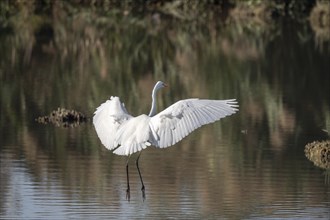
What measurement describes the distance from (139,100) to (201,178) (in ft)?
18.7

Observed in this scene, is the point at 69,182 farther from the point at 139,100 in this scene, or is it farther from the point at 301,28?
the point at 301,28

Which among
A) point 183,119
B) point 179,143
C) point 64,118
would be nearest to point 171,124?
point 183,119

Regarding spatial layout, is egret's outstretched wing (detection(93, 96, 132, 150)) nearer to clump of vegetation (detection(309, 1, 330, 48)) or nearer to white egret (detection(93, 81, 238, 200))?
white egret (detection(93, 81, 238, 200))

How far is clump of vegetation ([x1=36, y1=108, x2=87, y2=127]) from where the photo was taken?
589 inches

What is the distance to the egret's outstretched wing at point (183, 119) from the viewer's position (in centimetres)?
1028

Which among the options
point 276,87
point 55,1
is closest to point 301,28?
point 55,1

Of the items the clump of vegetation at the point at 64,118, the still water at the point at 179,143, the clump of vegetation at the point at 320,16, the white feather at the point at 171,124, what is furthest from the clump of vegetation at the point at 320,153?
the clump of vegetation at the point at 320,16

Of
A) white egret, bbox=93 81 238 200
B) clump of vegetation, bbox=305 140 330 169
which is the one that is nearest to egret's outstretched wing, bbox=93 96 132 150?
white egret, bbox=93 81 238 200

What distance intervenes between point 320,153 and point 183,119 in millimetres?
2656

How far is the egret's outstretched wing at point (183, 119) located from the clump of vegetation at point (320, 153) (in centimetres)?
225

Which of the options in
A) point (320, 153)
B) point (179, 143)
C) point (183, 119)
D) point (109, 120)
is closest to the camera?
point (183, 119)

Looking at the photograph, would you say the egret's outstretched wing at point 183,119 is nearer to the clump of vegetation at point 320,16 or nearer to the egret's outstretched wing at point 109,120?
the egret's outstretched wing at point 109,120

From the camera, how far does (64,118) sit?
590 inches

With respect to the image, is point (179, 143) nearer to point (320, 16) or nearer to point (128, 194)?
point (128, 194)
